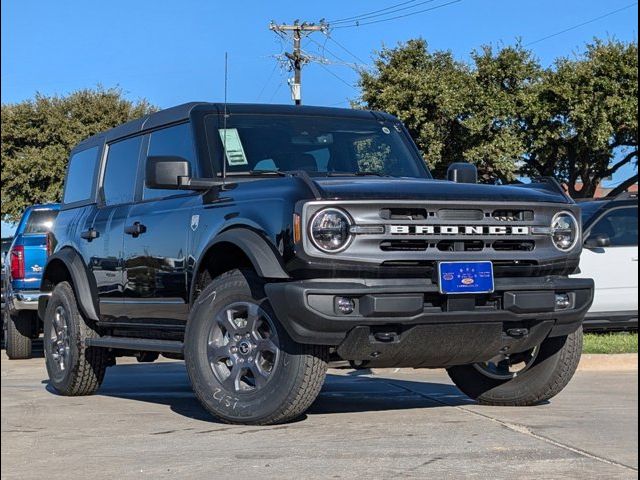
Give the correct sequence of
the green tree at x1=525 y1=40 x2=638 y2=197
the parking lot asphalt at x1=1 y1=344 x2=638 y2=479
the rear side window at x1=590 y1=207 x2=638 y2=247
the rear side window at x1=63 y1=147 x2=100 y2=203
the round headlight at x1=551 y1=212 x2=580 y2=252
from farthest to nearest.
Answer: the green tree at x1=525 y1=40 x2=638 y2=197
the rear side window at x1=590 y1=207 x2=638 y2=247
the rear side window at x1=63 y1=147 x2=100 y2=203
the round headlight at x1=551 y1=212 x2=580 y2=252
the parking lot asphalt at x1=1 y1=344 x2=638 y2=479

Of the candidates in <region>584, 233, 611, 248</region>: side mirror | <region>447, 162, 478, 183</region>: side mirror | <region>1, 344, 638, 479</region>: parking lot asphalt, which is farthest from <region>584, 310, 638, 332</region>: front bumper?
<region>447, 162, 478, 183</region>: side mirror

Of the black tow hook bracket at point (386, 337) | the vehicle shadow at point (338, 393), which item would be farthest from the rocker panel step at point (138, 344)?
the black tow hook bracket at point (386, 337)

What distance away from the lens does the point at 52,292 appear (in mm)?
8531

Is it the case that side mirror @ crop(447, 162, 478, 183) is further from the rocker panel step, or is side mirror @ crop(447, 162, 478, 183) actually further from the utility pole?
the utility pole

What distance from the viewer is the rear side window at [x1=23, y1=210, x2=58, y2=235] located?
45.9 feet

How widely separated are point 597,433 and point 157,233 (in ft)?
9.73

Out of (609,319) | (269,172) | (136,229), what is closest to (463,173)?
(269,172)

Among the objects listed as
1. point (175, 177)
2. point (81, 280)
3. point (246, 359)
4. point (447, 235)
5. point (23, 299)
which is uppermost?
Result: point (175, 177)

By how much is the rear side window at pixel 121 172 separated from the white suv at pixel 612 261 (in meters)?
5.87

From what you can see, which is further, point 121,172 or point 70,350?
point 121,172

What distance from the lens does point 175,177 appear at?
21.5ft

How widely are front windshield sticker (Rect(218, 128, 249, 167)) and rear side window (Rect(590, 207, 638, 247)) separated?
6.50 meters

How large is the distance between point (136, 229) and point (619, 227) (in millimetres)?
7047

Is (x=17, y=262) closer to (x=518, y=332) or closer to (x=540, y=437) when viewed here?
(x=518, y=332)
